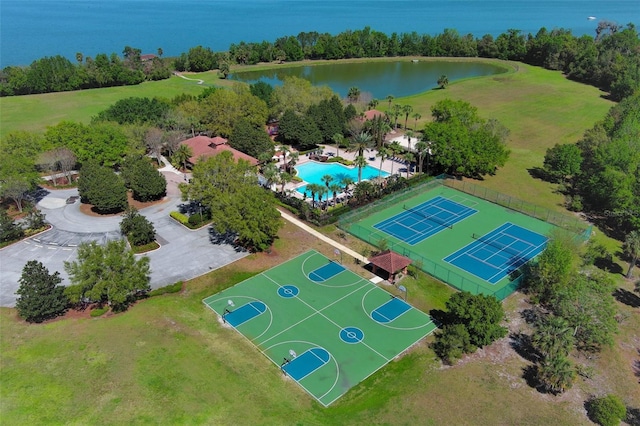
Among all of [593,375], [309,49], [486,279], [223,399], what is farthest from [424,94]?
[223,399]

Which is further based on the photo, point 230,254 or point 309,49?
point 309,49

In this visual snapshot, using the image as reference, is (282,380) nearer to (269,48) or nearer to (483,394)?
(483,394)

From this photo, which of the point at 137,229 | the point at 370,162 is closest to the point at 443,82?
the point at 370,162

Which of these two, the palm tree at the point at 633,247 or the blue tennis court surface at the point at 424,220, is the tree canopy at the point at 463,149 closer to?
the blue tennis court surface at the point at 424,220

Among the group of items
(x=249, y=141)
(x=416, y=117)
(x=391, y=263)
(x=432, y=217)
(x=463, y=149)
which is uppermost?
(x=416, y=117)

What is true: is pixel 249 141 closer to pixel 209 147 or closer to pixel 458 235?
pixel 209 147

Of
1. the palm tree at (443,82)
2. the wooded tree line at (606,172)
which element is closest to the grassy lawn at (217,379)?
the wooded tree line at (606,172)

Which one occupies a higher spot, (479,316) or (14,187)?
(14,187)
